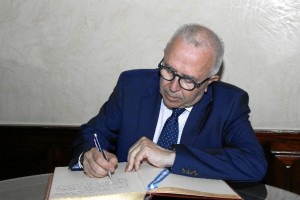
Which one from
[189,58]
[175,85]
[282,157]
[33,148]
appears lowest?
[33,148]

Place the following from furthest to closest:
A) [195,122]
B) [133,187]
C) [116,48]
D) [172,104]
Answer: [116,48] → [195,122] → [172,104] → [133,187]

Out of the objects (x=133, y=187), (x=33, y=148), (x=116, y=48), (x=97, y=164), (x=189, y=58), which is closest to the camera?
(x=133, y=187)

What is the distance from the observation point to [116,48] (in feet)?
8.25

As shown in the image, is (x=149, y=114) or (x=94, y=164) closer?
(x=94, y=164)

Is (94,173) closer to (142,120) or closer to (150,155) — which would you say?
(150,155)

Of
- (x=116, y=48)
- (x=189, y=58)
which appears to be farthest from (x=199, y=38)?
(x=116, y=48)

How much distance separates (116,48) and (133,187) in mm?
1337

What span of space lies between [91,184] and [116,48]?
4.14 ft

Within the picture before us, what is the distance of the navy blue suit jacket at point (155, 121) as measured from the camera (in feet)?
6.21

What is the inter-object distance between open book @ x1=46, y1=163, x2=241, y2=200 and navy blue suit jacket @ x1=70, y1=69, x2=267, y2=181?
11.0 inches

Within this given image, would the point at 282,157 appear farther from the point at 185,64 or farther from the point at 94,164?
the point at 94,164

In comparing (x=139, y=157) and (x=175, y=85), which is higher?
(x=175, y=85)

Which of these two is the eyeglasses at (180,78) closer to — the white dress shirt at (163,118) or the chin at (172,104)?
the chin at (172,104)

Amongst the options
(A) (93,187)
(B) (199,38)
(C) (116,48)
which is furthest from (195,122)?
(C) (116,48)
